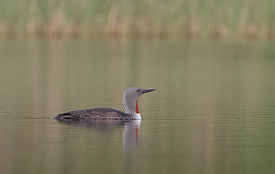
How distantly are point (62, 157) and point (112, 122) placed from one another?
3.41 meters

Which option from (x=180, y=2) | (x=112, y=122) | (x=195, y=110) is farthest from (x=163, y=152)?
(x=180, y=2)

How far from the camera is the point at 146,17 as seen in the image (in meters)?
40.4

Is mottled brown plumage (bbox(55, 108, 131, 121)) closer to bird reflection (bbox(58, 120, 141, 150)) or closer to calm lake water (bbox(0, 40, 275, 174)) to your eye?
bird reflection (bbox(58, 120, 141, 150))

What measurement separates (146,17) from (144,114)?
86.8 feet

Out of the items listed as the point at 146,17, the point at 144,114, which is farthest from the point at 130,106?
the point at 146,17

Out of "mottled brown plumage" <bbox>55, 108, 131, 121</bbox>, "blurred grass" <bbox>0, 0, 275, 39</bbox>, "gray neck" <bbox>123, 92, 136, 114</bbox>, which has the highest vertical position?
"blurred grass" <bbox>0, 0, 275, 39</bbox>

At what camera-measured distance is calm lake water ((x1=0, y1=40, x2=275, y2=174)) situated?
939 centimetres

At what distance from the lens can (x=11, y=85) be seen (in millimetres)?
Answer: 20203

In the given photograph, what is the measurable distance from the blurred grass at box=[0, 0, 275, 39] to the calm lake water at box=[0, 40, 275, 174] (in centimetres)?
699

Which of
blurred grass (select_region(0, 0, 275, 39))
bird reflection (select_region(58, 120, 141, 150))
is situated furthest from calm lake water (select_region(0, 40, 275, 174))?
blurred grass (select_region(0, 0, 275, 39))

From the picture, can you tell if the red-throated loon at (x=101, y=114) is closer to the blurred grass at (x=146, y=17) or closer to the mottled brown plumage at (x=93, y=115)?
the mottled brown plumage at (x=93, y=115)

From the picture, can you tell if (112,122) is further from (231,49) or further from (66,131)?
(231,49)

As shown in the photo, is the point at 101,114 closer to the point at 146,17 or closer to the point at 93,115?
the point at 93,115

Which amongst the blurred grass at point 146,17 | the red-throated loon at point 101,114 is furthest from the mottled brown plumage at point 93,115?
the blurred grass at point 146,17
